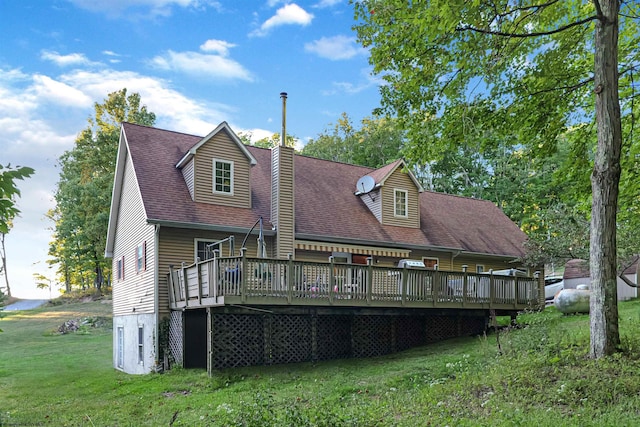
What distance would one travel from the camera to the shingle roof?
1805 cm

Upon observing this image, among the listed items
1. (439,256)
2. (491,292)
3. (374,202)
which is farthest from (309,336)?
(439,256)

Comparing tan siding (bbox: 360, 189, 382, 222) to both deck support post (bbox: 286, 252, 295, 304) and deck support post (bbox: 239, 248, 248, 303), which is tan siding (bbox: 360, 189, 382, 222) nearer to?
deck support post (bbox: 286, 252, 295, 304)

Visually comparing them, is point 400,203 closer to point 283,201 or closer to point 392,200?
point 392,200

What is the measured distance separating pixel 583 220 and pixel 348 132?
26.6 meters

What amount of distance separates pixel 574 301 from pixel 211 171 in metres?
12.8

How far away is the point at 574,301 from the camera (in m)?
17.6

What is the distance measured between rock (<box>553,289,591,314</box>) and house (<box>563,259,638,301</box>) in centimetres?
524

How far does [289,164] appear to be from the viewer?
1875cm

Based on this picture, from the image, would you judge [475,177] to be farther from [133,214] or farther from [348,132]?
[133,214]

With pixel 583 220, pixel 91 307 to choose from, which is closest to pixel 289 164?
pixel 583 220

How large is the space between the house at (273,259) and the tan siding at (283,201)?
4 centimetres

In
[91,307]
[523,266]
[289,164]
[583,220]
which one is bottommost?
[91,307]

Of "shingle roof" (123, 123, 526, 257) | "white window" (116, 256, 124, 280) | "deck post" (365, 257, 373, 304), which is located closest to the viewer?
"deck post" (365, 257, 373, 304)

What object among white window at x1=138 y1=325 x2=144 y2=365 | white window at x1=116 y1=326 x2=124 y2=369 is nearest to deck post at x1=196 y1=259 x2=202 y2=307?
white window at x1=138 y1=325 x2=144 y2=365
